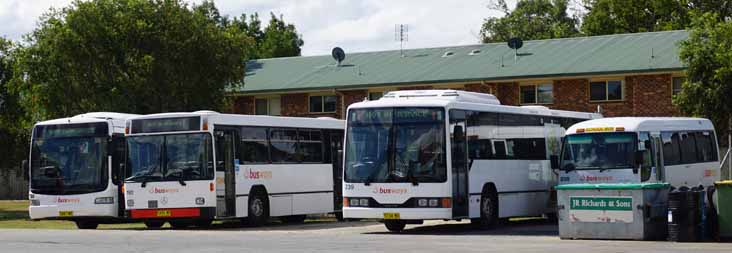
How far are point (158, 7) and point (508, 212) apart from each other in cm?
2099

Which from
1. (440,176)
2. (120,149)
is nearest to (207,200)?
(120,149)

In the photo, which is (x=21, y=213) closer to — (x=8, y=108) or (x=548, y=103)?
(x=8, y=108)

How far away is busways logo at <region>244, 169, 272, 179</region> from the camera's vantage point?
102 feet

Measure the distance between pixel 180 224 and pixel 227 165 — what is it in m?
3.57

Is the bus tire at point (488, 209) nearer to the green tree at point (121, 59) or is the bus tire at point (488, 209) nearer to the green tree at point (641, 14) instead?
the green tree at point (121, 59)

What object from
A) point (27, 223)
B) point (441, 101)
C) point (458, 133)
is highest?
point (441, 101)

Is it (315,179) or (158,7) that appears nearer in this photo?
(315,179)

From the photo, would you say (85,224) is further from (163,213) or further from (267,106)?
(267,106)

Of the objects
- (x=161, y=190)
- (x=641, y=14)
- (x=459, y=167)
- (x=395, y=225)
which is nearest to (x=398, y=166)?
(x=459, y=167)

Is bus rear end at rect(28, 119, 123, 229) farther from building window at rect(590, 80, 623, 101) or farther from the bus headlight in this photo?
building window at rect(590, 80, 623, 101)

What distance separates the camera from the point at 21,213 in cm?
4753

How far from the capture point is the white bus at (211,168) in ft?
98.8

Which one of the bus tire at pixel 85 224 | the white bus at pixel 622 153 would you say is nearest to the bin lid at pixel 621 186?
the white bus at pixel 622 153

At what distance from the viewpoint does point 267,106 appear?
62.2 meters
